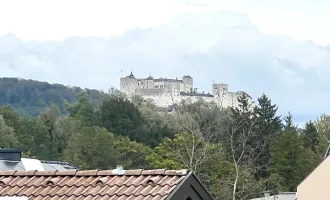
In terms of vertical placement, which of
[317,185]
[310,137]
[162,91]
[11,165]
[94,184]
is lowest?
[310,137]

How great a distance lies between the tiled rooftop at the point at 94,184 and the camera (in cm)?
714

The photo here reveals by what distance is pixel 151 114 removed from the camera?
9931 cm

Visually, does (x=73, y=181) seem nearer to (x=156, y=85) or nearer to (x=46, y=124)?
(x=46, y=124)

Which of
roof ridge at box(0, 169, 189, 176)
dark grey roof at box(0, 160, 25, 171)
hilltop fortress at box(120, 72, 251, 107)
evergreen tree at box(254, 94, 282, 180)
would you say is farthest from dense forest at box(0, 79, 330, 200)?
hilltop fortress at box(120, 72, 251, 107)

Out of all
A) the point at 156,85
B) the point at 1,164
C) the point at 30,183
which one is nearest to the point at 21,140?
the point at 1,164

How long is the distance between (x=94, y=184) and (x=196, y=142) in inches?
2217

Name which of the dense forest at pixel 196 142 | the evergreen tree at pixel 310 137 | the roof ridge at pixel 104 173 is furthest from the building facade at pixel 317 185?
the evergreen tree at pixel 310 137

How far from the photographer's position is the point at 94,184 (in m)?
7.48

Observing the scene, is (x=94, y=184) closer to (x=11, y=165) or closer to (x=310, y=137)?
(x=11, y=165)

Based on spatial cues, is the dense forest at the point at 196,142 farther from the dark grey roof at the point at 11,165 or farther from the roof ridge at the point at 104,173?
the roof ridge at the point at 104,173

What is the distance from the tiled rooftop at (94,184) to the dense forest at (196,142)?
4572 centimetres

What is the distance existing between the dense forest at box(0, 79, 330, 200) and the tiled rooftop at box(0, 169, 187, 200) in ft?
150

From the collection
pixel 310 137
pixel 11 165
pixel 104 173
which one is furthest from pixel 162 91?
pixel 104 173

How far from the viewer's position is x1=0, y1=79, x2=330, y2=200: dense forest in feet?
205
